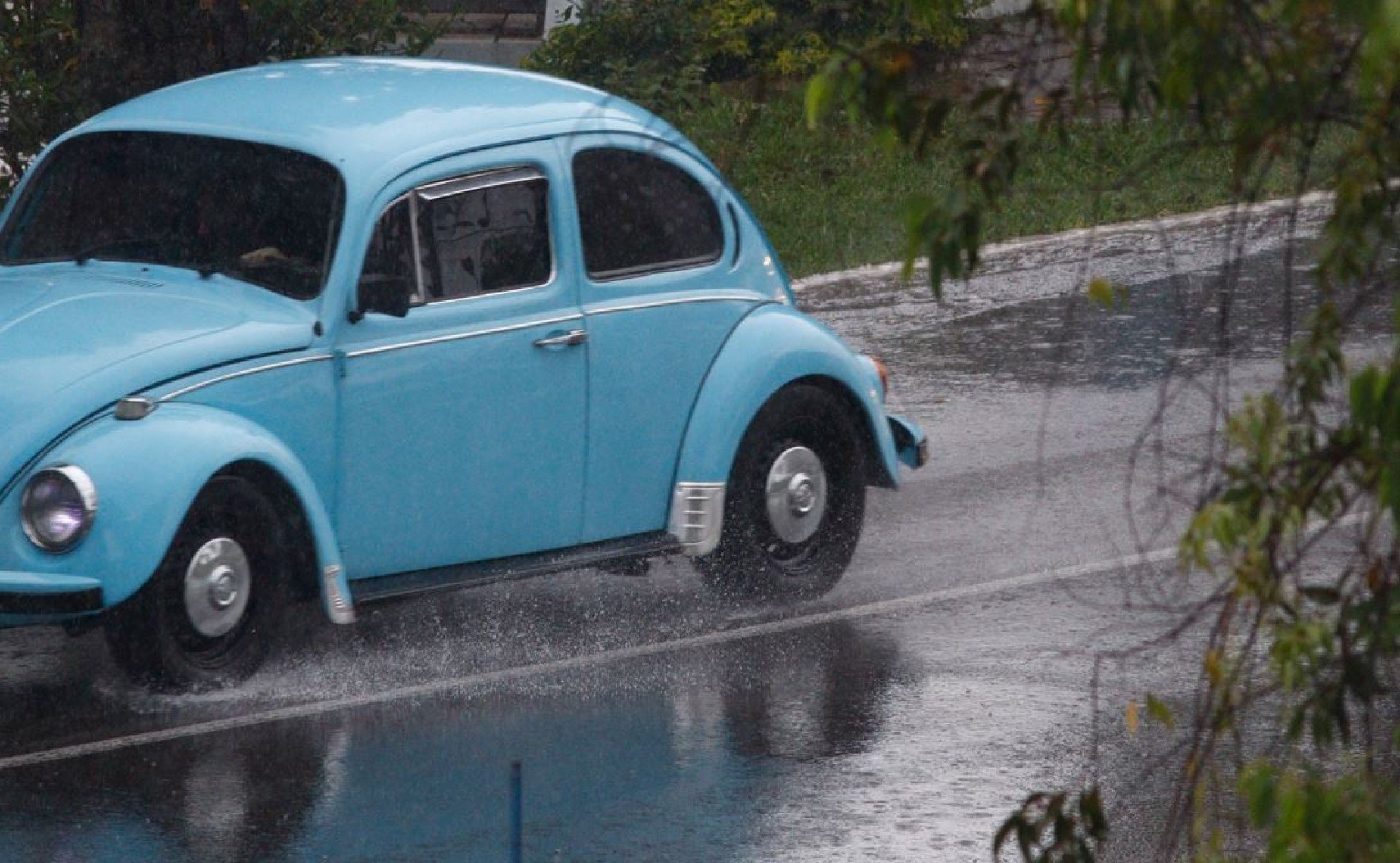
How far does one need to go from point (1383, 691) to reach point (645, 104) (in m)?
14.4

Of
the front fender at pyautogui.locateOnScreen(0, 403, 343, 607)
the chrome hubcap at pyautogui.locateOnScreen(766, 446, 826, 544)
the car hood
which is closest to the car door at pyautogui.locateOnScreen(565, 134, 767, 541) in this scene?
the chrome hubcap at pyautogui.locateOnScreen(766, 446, 826, 544)

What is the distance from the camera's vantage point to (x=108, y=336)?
23.9 ft

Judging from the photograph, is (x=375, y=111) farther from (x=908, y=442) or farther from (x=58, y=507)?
(x=908, y=442)

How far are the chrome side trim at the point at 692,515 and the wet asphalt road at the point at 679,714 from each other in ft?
1.04

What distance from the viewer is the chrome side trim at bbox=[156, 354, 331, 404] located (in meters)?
7.19

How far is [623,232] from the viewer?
27.9 ft

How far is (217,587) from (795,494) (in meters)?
2.46

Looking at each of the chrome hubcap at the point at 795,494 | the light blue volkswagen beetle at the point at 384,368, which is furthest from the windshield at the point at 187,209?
the chrome hubcap at the point at 795,494

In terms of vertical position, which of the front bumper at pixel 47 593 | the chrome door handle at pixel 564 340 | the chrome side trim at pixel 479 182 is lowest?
the front bumper at pixel 47 593

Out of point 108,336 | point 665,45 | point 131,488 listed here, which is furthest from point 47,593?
point 665,45

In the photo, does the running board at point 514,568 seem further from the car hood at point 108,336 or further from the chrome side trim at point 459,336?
the car hood at point 108,336

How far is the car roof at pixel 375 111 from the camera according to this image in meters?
7.89

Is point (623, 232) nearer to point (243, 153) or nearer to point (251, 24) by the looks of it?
point (243, 153)

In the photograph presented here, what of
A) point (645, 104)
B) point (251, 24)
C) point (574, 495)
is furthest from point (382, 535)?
point (645, 104)
